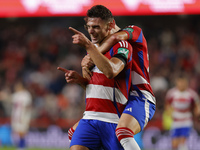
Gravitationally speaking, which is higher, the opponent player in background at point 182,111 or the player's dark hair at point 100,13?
the player's dark hair at point 100,13

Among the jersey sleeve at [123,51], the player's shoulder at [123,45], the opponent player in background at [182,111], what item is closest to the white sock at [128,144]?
the jersey sleeve at [123,51]

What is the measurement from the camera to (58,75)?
46.6 feet

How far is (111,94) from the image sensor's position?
147 inches

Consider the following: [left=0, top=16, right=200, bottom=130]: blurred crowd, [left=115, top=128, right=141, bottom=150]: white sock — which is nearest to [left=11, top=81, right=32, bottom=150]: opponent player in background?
[left=0, top=16, right=200, bottom=130]: blurred crowd

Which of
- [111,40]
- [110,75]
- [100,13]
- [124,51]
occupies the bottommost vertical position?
[110,75]

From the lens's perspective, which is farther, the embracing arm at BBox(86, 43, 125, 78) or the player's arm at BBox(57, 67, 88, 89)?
the player's arm at BBox(57, 67, 88, 89)

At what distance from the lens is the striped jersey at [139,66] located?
3879mm

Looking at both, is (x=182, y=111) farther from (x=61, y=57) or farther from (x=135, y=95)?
(x=61, y=57)

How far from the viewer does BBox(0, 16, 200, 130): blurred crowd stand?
43.2ft

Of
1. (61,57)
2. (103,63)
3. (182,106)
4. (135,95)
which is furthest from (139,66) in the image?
(61,57)

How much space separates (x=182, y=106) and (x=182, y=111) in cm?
13

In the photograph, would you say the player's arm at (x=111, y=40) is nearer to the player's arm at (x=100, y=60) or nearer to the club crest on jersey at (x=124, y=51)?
the club crest on jersey at (x=124, y=51)

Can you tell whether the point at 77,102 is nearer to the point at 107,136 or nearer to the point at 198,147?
the point at 198,147

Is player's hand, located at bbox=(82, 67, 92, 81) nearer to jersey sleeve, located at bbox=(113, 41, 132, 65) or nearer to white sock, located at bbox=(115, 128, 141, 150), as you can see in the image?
jersey sleeve, located at bbox=(113, 41, 132, 65)
